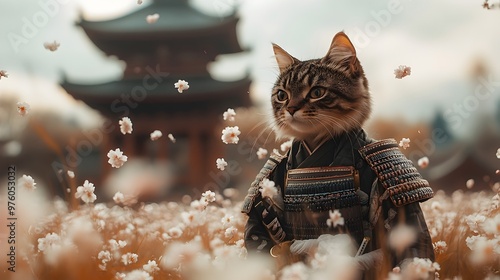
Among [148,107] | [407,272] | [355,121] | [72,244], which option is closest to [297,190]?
[355,121]

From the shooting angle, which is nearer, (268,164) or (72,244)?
(268,164)

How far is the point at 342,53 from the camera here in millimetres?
2133

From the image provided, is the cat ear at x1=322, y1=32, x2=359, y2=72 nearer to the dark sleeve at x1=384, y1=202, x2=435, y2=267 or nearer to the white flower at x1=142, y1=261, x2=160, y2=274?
the dark sleeve at x1=384, y1=202, x2=435, y2=267

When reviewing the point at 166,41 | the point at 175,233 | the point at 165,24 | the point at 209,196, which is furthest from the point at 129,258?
the point at 165,24

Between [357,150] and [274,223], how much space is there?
466 mm

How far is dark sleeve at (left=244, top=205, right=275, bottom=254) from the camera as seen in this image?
2.23 metres

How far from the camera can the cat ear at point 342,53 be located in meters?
2.10

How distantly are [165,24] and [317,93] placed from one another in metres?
14.0

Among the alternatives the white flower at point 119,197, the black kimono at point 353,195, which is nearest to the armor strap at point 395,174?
the black kimono at point 353,195

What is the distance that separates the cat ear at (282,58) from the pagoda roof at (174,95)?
1115 cm

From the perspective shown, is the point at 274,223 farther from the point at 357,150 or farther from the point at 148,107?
the point at 148,107

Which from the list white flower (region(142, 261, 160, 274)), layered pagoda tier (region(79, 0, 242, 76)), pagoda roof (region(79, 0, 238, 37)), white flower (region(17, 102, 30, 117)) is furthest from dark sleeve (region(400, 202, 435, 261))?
layered pagoda tier (region(79, 0, 242, 76))

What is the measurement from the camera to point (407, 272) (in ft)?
6.18

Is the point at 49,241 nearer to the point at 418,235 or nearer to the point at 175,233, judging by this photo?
the point at 175,233
